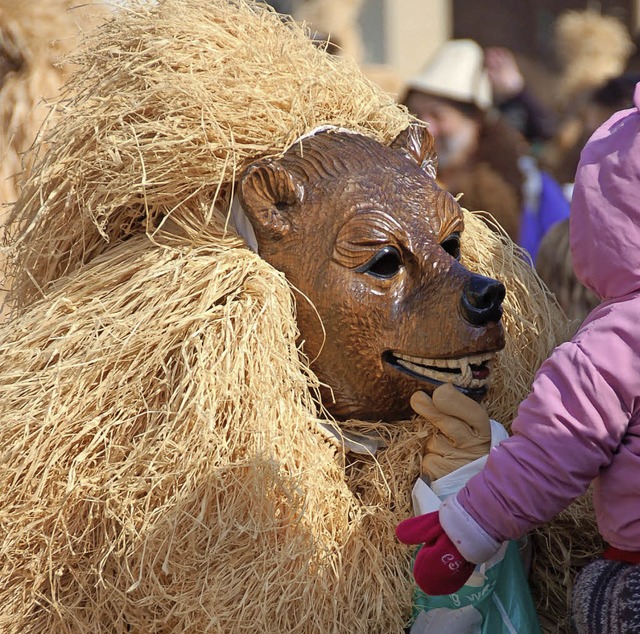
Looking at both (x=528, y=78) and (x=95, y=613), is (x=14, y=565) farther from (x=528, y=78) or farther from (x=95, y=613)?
(x=528, y=78)

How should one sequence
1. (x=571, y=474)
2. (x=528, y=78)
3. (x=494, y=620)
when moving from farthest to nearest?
(x=528, y=78)
(x=494, y=620)
(x=571, y=474)

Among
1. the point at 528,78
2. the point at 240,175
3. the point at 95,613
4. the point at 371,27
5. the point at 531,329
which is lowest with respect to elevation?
the point at 528,78

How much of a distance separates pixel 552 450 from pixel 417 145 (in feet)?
2.15

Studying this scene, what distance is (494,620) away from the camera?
1400 millimetres

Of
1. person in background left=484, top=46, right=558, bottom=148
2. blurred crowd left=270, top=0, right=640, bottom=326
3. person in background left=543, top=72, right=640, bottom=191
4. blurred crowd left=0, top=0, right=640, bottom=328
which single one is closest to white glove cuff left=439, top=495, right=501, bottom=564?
blurred crowd left=0, top=0, right=640, bottom=328

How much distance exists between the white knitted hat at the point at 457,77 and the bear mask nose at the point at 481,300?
8.34 feet

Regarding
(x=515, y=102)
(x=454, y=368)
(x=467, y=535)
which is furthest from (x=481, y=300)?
(x=515, y=102)

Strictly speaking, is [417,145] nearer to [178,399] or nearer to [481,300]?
[481,300]

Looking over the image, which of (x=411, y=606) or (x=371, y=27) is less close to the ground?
(x=411, y=606)

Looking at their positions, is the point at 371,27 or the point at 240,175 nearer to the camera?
the point at 240,175

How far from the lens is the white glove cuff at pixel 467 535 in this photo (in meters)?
1.22

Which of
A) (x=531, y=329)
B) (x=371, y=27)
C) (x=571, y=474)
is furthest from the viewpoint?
(x=371, y=27)

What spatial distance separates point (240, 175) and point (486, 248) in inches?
19.3

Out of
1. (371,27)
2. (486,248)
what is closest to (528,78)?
(371,27)
